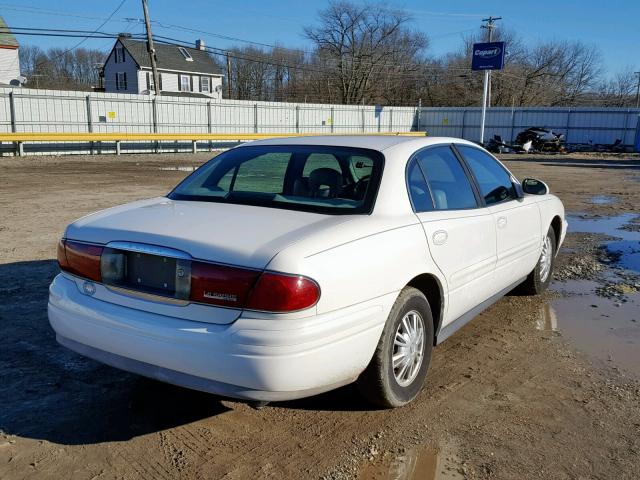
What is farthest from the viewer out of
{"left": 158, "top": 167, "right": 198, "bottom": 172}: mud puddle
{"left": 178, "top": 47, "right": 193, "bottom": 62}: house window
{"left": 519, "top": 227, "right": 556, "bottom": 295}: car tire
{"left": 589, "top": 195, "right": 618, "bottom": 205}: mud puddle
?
{"left": 178, "top": 47, "right": 193, "bottom": 62}: house window

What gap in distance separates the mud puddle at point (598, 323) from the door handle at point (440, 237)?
165 cm

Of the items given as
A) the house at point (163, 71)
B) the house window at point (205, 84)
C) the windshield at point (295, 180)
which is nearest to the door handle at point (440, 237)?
the windshield at point (295, 180)

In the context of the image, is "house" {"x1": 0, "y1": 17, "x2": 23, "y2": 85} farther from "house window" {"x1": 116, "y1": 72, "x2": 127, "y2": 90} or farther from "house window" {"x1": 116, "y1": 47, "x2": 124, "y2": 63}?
"house window" {"x1": 116, "y1": 72, "x2": 127, "y2": 90}

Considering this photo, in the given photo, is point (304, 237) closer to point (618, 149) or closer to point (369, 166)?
point (369, 166)

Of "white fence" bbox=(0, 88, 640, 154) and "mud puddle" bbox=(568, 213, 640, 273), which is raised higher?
"white fence" bbox=(0, 88, 640, 154)

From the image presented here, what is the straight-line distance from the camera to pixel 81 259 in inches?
127

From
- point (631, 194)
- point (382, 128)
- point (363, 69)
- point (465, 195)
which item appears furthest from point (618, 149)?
point (465, 195)

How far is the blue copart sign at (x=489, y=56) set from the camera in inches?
1526

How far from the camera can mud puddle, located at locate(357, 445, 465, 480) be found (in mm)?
2857

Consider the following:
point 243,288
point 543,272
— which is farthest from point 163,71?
point 243,288

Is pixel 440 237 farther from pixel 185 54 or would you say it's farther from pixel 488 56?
pixel 185 54

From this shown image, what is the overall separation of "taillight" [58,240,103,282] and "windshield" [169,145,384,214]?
33.7 inches

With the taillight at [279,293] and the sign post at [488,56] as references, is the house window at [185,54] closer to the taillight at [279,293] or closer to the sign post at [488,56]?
the sign post at [488,56]

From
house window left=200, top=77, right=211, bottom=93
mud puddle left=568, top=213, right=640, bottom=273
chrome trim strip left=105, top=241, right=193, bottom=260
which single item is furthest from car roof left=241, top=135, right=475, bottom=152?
house window left=200, top=77, right=211, bottom=93
